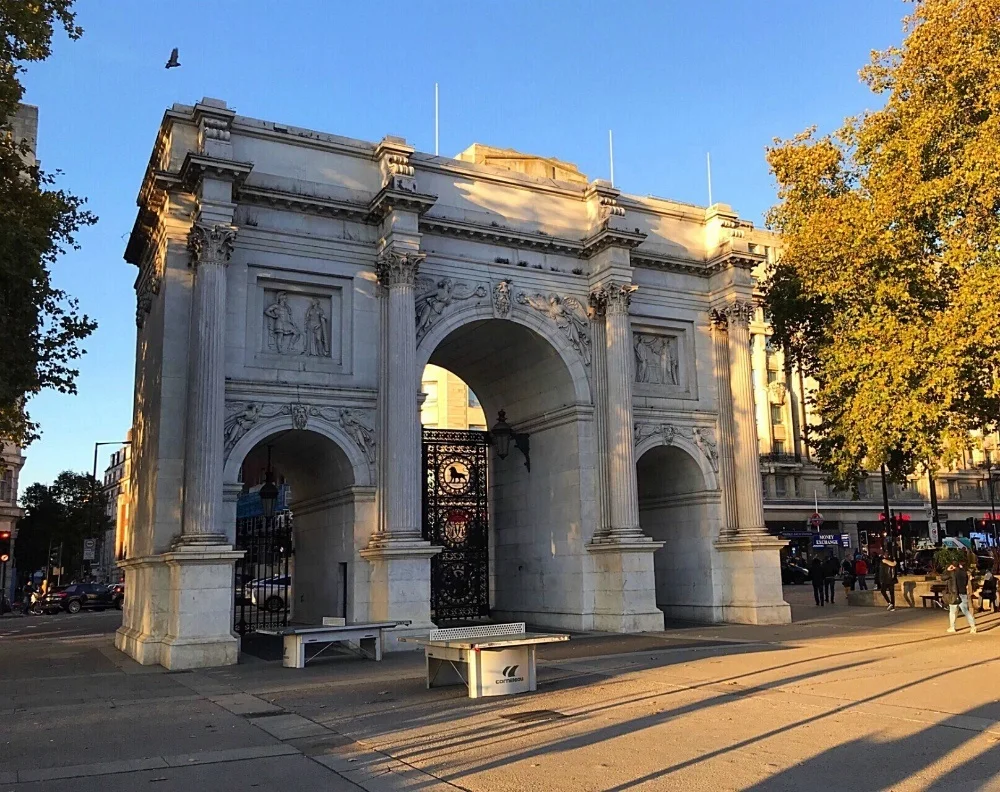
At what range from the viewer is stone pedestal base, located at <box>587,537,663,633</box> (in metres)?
21.8

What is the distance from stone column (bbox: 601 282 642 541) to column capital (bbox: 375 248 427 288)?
17.9ft

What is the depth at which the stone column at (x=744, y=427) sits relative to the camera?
968 inches

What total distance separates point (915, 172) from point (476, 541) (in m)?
15.3

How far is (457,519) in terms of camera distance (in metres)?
26.2

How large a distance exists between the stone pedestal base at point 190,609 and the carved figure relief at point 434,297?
7.34m

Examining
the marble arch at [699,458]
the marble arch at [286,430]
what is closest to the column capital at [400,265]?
the marble arch at [286,430]

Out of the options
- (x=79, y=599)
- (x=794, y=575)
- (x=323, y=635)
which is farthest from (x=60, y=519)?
(x=323, y=635)

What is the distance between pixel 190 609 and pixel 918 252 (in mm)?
19321

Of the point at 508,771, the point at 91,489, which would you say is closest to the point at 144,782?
the point at 508,771

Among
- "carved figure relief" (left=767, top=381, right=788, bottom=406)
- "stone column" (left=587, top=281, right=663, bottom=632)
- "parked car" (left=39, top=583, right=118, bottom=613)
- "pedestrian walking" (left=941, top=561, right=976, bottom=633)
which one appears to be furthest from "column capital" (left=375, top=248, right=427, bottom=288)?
"carved figure relief" (left=767, top=381, right=788, bottom=406)

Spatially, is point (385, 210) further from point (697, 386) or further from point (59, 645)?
point (59, 645)

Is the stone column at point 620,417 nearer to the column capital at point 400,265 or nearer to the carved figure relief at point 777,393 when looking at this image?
the column capital at point 400,265

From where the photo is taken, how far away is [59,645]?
23.5 metres

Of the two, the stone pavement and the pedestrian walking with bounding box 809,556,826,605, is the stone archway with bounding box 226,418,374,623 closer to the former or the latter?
the stone pavement
